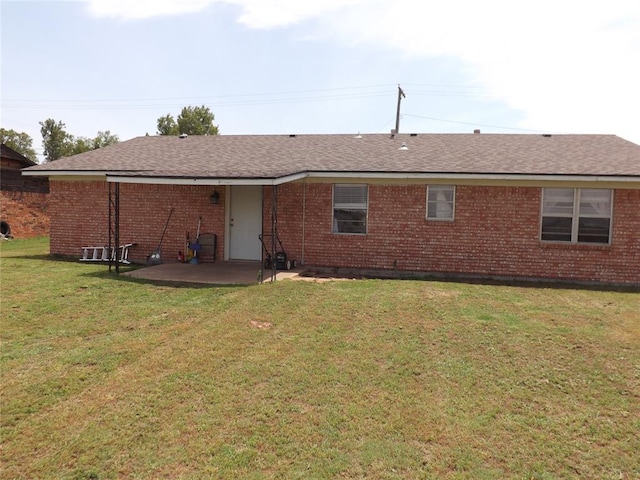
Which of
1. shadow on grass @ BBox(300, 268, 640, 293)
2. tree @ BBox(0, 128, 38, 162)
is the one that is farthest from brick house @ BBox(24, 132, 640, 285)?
tree @ BBox(0, 128, 38, 162)

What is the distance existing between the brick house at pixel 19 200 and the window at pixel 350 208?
15.1 m

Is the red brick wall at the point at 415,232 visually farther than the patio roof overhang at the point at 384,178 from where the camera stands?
Yes

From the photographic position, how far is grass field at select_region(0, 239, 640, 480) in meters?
3.20

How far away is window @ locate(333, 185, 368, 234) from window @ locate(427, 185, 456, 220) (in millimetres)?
1573

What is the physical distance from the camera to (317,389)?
4270 mm

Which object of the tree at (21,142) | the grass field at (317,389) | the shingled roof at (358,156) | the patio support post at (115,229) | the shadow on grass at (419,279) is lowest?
the grass field at (317,389)

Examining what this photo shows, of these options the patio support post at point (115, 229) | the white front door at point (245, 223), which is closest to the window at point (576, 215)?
the white front door at point (245, 223)

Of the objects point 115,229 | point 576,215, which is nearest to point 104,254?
point 115,229

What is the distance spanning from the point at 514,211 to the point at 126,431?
9423 mm

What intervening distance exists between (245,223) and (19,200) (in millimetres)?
13226

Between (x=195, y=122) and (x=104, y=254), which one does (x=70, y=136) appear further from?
(x=104, y=254)

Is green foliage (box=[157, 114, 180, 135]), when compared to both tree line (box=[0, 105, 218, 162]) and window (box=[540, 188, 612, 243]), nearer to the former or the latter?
tree line (box=[0, 105, 218, 162])

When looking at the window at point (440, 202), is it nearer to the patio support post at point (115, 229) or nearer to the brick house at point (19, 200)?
the patio support post at point (115, 229)

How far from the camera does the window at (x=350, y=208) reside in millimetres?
11078
